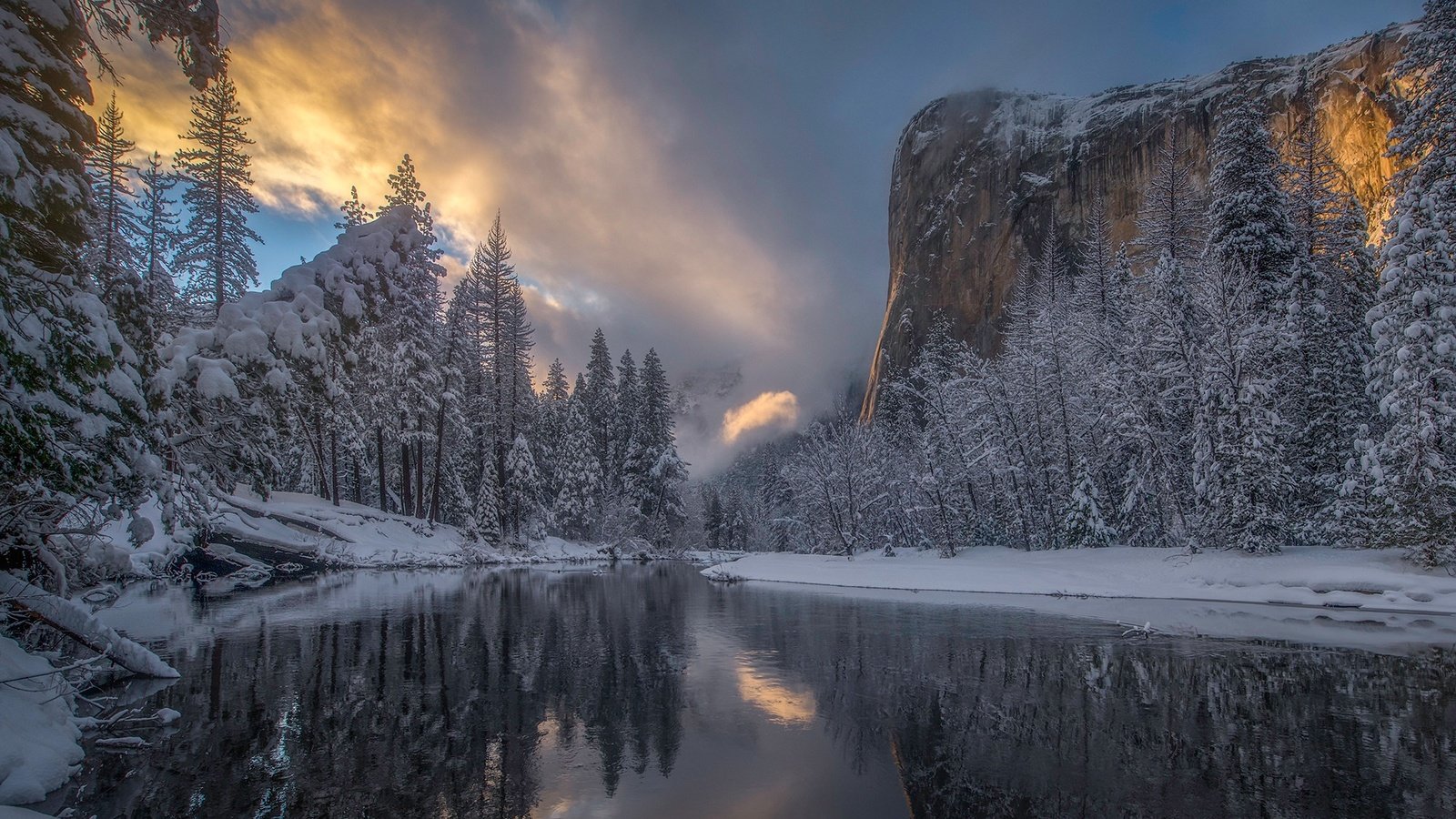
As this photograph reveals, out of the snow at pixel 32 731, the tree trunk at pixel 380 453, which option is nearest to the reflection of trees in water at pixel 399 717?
the snow at pixel 32 731

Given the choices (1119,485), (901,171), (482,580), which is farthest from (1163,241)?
(901,171)

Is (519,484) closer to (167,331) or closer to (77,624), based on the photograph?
(167,331)

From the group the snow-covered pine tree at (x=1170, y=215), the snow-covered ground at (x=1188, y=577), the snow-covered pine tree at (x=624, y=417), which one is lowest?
the snow-covered ground at (x=1188, y=577)

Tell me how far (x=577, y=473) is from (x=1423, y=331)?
51.8 metres

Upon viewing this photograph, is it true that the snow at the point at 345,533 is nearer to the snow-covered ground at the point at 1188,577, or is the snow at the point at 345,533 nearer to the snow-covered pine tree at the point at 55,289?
the snow-covered ground at the point at 1188,577

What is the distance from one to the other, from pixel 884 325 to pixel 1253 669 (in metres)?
97.5

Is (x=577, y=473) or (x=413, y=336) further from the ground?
(x=413, y=336)

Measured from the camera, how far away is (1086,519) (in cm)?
3019

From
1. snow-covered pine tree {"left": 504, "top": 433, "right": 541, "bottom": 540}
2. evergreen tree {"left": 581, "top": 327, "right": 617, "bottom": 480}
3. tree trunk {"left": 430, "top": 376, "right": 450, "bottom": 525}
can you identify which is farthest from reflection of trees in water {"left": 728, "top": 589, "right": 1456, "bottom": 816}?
evergreen tree {"left": 581, "top": 327, "right": 617, "bottom": 480}

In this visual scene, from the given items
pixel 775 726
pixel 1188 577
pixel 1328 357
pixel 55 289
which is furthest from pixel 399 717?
pixel 1328 357

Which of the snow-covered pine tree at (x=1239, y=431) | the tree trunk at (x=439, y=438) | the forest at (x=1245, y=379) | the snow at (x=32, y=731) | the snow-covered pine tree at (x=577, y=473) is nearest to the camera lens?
the snow at (x=32, y=731)

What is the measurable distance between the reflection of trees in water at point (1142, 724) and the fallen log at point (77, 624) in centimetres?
1121

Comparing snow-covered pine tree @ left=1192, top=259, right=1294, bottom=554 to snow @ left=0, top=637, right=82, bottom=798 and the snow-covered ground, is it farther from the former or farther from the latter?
snow @ left=0, top=637, right=82, bottom=798

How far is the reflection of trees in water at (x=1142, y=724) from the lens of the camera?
6.68m
